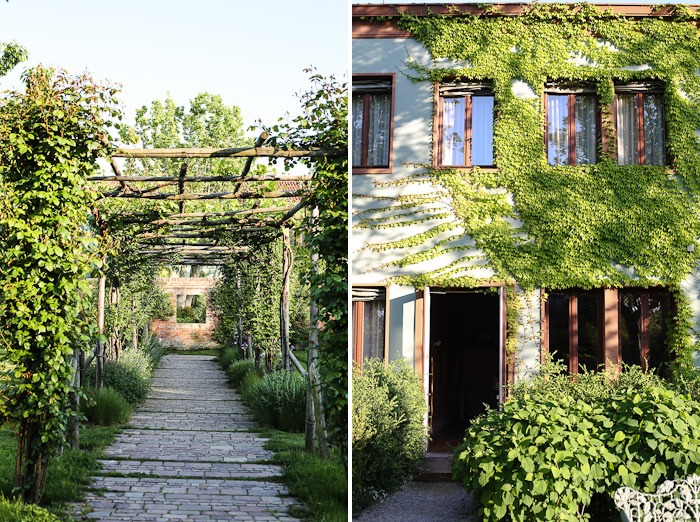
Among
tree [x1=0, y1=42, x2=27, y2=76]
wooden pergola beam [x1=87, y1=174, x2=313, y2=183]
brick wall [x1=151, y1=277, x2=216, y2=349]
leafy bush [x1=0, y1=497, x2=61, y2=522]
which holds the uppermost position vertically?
tree [x1=0, y1=42, x2=27, y2=76]

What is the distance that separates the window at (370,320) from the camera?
27.2 feet

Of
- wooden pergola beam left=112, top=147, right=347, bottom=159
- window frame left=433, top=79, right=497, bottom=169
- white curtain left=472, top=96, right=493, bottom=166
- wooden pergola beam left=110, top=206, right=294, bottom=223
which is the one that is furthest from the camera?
wooden pergola beam left=110, top=206, right=294, bottom=223

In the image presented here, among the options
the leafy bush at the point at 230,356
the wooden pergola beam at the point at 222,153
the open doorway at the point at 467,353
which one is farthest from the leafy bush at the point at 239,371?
the wooden pergola beam at the point at 222,153

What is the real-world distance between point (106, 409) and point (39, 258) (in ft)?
13.6

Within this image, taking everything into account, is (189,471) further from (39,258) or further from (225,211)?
(225,211)

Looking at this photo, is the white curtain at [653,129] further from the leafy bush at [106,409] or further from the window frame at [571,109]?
the leafy bush at [106,409]

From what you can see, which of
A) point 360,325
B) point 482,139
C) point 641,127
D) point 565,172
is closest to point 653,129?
point 641,127

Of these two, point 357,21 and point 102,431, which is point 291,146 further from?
point 102,431

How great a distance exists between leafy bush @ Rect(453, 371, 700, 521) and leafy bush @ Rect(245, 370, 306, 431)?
13.4 feet

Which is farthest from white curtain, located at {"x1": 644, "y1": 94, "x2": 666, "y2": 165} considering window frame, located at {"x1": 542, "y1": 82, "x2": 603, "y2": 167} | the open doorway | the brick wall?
the brick wall

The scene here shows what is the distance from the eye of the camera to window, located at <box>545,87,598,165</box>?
8.77 metres

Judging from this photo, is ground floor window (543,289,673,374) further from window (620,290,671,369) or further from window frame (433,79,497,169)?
window frame (433,79,497,169)

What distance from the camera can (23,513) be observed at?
213 inches

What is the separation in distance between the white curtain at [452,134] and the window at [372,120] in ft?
2.09
